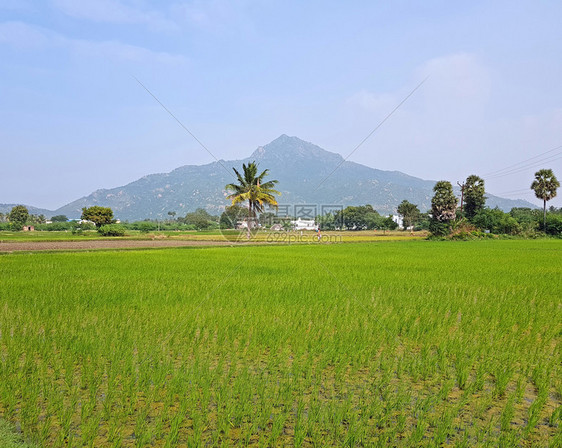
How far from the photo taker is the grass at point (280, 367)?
9.64 ft

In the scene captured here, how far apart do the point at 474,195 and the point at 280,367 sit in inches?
2319

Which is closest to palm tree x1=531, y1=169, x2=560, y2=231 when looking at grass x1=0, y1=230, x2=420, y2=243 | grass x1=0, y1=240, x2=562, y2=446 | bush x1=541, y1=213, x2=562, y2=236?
bush x1=541, y1=213, x2=562, y2=236

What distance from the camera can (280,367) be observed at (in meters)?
4.27

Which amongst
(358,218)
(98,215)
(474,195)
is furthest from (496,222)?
(358,218)

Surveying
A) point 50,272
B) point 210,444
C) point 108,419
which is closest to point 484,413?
point 210,444

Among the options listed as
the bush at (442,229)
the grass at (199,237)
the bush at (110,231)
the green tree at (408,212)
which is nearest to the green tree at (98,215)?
the grass at (199,237)

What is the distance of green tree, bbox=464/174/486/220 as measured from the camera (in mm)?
56281

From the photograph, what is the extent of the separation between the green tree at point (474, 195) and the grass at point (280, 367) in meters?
52.8

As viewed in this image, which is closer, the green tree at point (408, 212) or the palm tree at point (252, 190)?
the palm tree at point (252, 190)

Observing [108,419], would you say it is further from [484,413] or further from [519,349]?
[519,349]

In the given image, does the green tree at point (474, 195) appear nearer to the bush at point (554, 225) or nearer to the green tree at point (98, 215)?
the bush at point (554, 225)

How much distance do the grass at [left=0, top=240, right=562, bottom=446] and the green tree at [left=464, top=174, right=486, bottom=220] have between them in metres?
52.8

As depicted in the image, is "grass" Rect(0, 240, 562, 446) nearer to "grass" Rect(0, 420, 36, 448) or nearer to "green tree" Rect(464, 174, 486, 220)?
"grass" Rect(0, 420, 36, 448)

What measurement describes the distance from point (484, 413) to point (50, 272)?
12.0m
